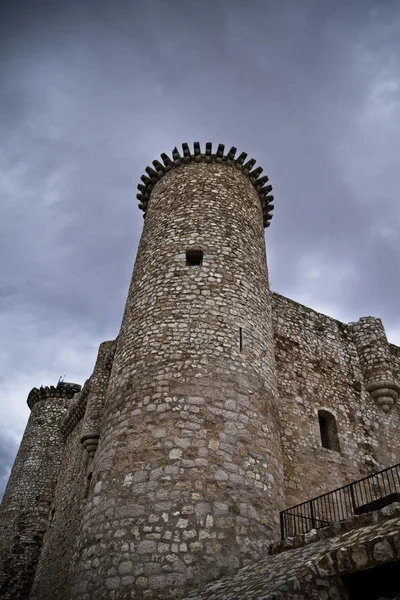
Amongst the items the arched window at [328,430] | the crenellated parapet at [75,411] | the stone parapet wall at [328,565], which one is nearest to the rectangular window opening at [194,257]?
the arched window at [328,430]

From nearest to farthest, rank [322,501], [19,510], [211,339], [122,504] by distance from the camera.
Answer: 1. [122,504]
2. [211,339]
3. [322,501]
4. [19,510]

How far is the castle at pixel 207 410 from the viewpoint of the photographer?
6641 mm

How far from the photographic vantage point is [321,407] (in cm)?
1177

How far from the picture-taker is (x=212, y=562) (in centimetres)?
639

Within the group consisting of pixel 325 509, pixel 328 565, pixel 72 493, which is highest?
pixel 72 493

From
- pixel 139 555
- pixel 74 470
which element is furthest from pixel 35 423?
pixel 139 555

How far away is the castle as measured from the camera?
6.64 meters

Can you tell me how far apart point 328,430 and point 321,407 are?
0.69m

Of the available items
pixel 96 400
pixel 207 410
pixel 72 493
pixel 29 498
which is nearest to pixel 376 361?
pixel 207 410

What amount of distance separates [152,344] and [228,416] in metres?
2.17

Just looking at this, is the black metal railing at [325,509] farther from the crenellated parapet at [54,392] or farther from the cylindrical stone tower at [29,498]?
the crenellated parapet at [54,392]

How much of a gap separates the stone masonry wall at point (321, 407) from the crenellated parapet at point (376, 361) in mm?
187

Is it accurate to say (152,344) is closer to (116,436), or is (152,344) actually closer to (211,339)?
(211,339)

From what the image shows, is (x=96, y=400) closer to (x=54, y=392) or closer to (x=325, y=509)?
(x=325, y=509)
